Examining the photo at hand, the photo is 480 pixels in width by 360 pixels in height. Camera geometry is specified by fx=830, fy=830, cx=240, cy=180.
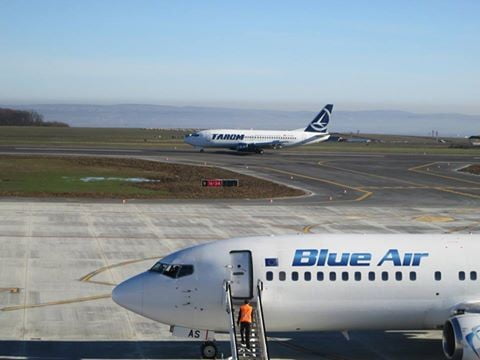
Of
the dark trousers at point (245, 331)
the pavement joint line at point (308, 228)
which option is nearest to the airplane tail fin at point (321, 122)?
the pavement joint line at point (308, 228)

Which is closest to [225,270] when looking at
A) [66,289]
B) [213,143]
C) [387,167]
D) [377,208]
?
[66,289]

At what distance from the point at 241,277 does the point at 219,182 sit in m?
55.2

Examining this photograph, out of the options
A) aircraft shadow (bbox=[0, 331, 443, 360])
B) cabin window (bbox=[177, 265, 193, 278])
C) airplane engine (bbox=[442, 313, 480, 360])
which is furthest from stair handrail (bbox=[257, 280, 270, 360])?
airplane engine (bbox=[442, 313, 480, 360])

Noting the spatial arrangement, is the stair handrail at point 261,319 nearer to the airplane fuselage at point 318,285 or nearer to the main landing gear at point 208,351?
the airplane fuselage at point 318,285

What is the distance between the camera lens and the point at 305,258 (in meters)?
26.5

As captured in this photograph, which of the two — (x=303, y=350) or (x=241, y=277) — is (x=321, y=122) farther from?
(x=241, y=277)

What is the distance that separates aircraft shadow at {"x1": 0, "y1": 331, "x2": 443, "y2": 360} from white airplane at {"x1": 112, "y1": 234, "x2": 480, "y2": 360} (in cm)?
154

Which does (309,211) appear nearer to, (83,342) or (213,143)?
(83,342)

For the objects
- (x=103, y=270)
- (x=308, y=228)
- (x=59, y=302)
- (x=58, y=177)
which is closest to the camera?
(x=59, y=302)

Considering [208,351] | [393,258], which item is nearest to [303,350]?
[208,351]

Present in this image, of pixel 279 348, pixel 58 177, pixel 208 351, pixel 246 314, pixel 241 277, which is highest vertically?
pixel 241 277

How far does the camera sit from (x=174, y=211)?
2516 inches

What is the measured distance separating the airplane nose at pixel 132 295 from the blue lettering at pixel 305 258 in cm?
498

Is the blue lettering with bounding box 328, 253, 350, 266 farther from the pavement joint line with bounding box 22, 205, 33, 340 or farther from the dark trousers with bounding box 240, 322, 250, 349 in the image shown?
the pavement joint line with bounding box 22, 205, 33, 340
